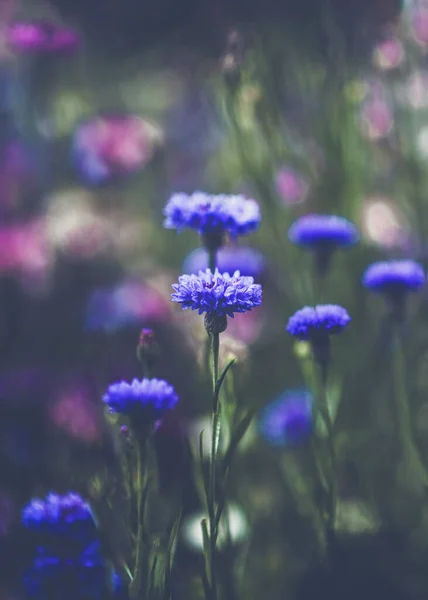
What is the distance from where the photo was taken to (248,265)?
0.89 meters

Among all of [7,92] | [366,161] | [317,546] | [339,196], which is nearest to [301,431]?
[317,546]

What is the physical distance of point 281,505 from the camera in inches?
35.6

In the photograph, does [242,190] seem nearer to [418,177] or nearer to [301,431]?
[418,177]

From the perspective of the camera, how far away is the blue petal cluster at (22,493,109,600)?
57cm

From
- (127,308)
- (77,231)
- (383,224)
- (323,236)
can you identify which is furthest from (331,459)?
(77,231)

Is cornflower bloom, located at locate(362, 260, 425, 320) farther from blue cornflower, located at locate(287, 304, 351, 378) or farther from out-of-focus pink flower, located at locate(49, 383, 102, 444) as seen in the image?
out-of-focus pink flower, located at locate(49, 383, 102, 444)

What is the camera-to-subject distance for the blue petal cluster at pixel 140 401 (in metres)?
0.55

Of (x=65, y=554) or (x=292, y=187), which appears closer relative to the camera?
(x=65, y=554)

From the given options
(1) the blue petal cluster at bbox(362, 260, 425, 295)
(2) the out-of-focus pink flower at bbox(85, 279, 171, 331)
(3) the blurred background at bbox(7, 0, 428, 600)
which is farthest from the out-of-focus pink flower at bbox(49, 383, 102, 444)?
(1) the blue petal cluster at bbox(362, 260, 425, 295)

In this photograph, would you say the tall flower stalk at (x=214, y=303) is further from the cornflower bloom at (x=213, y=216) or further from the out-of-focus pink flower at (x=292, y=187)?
the out-of-focus pink flower at (x=292, y=187)

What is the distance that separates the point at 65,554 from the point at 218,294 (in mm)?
243

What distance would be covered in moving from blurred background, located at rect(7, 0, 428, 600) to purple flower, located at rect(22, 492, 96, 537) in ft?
0.09

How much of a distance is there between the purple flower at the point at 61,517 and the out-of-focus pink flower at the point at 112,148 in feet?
2.86

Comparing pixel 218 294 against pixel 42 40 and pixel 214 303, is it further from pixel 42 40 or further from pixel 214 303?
pixel 42 40
